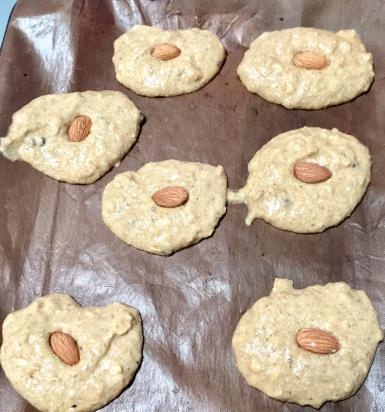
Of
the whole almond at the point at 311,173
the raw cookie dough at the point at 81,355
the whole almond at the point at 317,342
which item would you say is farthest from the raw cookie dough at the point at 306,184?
the raw cookie dough at the point at 81,355

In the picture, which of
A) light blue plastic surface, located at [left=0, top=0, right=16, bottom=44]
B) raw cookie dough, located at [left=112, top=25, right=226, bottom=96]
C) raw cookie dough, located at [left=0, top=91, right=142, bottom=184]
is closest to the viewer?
raw cookie dough, located at [left=0, top=91, right=142, bottom=184]

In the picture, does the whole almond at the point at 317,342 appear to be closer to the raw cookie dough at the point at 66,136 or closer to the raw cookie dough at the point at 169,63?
the raw cookie dough at the point at 66,136

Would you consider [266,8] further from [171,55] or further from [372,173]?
[372,173]

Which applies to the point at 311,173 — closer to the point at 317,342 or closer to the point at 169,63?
the point at 317,342

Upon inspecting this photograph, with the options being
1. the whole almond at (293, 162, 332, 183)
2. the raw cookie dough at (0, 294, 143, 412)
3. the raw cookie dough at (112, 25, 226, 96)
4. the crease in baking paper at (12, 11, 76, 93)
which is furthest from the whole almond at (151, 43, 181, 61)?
the raw cookie dough at (0, 294, 143, 412)

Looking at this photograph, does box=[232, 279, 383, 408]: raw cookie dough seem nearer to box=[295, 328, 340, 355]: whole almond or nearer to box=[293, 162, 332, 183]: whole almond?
box=[295, 328, 340, 355]: whole almond

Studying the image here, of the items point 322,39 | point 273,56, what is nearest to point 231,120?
point 273,56

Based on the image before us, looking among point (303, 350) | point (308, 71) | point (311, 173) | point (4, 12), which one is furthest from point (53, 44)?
point (303, 350)
